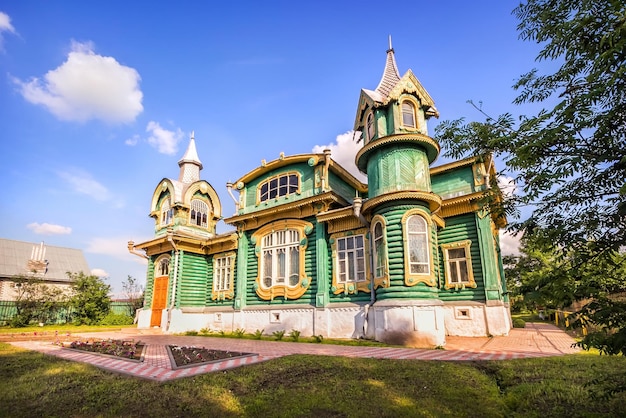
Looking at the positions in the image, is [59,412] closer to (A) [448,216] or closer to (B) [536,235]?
(B) [536,235]

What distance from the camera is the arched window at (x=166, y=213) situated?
74.0 feet

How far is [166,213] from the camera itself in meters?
23.0

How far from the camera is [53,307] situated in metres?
26.4

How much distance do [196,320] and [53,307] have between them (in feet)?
47.3

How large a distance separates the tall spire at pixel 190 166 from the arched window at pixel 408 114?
618 inches

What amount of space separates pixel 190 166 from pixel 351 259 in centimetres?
1511

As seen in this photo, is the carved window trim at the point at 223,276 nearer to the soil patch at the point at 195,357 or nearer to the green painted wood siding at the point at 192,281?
the green painted wood siding at the point at 192,281

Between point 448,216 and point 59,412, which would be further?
point 448,216

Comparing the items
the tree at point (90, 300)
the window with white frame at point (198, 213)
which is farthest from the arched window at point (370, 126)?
the tree at point (90, 300)

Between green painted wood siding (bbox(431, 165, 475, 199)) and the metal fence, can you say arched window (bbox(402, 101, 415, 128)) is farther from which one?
the metal fence

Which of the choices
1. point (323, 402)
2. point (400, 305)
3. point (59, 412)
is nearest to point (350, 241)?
point (400, 305)

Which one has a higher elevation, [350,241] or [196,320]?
[350,241]

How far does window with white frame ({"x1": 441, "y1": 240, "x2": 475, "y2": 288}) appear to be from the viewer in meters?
14.3

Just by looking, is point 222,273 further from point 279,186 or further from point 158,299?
point 279,186
